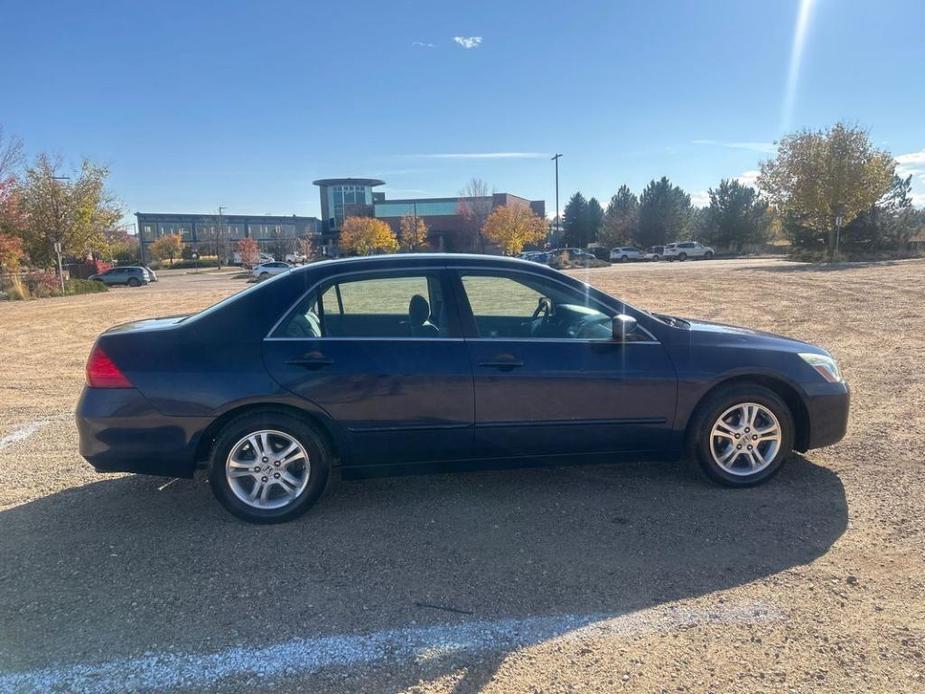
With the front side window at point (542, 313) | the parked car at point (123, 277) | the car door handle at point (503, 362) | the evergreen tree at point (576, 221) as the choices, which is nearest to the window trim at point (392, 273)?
the front side window at point (542, 313)

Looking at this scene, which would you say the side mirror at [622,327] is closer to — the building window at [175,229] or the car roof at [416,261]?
the car roof at [416,261]

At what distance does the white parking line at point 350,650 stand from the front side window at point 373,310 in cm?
182

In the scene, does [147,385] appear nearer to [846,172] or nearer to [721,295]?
[721,295]

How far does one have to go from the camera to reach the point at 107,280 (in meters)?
41.5

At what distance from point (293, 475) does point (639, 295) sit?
17224mm

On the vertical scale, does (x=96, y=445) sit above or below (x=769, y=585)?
above

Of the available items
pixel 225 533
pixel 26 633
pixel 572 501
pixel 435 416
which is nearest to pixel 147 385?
pixel 225 533

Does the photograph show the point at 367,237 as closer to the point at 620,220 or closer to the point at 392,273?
the point at 620,220

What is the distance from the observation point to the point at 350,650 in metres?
2.73

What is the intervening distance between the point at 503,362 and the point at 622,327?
2.60 feet

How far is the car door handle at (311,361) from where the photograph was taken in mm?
3826

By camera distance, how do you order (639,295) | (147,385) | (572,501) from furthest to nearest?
(639,295), (572,501), (147,385)

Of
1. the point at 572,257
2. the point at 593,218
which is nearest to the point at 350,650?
the point at 572,257

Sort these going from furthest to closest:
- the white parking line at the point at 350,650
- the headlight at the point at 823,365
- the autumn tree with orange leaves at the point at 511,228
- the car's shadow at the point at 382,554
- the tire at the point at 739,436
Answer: the autumn tree with orange leaves at the point at 511,228, the headlight at the point at 823,365, the tire at the point at 739,436, the car's shadow at the point at 382,554, the white parking line at the point at 350,650
